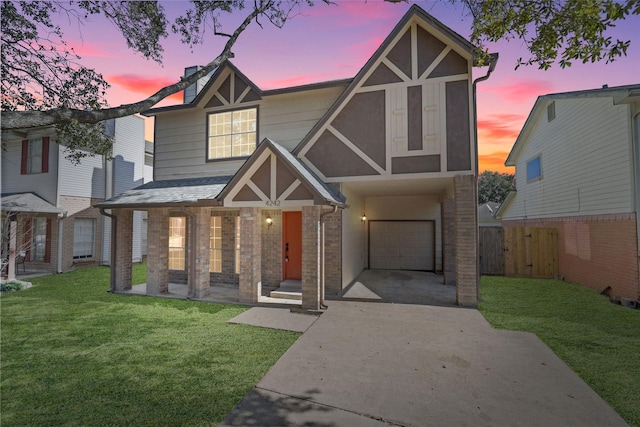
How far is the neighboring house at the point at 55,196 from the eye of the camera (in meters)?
14.8

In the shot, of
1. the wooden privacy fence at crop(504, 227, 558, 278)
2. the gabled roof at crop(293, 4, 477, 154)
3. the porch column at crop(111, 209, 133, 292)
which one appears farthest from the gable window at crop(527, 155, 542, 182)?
the porch column at crop(111, 209, 133, 292)

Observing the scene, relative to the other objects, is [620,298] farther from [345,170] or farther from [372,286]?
[345,170]

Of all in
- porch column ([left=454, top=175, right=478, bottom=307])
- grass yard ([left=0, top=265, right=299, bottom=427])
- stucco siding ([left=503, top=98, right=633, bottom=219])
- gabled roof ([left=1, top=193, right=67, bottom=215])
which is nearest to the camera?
grass yard ([left=0, top=265, right=299, bottom=427])

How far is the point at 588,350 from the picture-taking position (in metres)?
5.42

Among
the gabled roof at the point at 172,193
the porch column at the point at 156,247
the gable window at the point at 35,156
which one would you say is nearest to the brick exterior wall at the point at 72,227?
the gable window at the point at 35,156

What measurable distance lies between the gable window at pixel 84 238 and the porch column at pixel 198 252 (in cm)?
1134

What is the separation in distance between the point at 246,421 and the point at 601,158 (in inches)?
530

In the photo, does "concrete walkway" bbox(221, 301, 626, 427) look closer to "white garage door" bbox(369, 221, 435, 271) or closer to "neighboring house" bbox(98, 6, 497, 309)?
"neighboring house" bbox(98, 6, 497, 309)

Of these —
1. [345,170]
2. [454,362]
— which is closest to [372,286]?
[345,170]

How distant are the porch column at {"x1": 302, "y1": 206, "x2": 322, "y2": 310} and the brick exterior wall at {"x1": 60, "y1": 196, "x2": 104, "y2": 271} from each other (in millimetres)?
14528

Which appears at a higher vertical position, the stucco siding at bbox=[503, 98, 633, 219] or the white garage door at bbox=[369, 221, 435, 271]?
the stucco siding at bbox=[503, 98, 633, 219]

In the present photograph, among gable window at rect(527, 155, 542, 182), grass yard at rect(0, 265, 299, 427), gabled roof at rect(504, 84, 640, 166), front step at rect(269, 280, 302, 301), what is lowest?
grass yard at rect(0, 265, 299, 427)

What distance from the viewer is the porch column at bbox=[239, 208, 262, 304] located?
857cm

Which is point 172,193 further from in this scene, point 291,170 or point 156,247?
point 291,170
